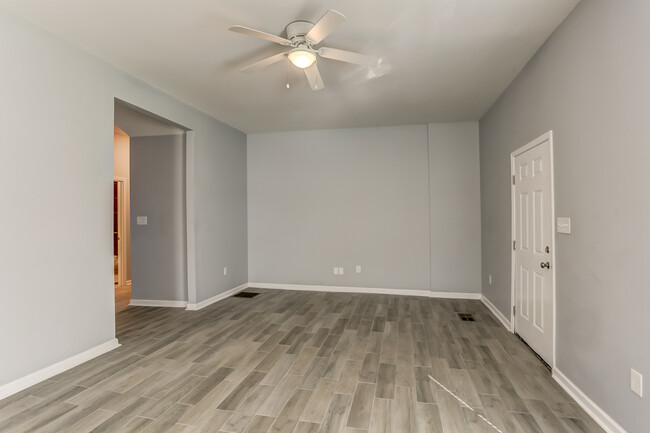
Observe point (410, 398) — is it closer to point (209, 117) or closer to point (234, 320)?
point (234, 320)

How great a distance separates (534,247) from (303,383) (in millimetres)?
2450

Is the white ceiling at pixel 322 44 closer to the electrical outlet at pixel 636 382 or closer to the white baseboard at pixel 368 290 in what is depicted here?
the electrical outlet at pixel 636 382

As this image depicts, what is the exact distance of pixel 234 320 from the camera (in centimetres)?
426

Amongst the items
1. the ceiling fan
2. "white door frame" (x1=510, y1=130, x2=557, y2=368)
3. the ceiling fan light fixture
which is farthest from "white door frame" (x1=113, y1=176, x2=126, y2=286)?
"white door frame" (x1=510, y1=130, x2=557, y2=368)

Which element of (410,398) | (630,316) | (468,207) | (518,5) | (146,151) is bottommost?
(410,398)

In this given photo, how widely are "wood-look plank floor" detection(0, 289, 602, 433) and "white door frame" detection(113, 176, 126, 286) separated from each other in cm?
243

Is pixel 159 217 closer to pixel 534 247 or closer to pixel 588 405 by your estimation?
pixel 534 247

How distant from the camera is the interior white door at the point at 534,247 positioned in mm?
2867

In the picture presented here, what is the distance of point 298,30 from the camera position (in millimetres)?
2592

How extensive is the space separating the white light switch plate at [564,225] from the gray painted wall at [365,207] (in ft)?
8.99

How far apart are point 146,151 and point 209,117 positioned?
1085 millimetres

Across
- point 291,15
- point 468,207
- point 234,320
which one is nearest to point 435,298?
point 468,207

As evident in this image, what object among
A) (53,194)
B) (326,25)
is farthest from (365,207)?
(53,194)

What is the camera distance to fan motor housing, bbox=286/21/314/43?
8.37ft
